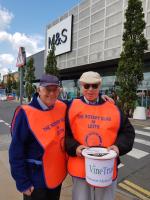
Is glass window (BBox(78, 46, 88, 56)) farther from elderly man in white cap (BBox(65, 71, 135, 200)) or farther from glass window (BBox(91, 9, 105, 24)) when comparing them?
elderly man in white cap (BBox(65, 71, 135, 200))

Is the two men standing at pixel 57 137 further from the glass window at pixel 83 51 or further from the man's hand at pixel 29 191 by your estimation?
the glass window at pixel 83 51

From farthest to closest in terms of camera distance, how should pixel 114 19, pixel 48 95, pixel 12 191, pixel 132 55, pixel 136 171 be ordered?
pixel 114 19, pixel 132 55, pixel 136 171, pixel 12 191, pixel 48 95

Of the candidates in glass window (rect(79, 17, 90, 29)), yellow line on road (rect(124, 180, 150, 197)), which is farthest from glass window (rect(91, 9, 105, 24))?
yellow line on road (rect(124, 180, 150, 197))

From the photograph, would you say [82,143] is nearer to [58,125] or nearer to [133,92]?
[58,125]

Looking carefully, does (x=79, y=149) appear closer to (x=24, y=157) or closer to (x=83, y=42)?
(x=24, y=157)

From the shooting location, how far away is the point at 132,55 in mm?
21266

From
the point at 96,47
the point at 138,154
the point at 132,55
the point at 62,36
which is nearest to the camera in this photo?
the point at 138,154

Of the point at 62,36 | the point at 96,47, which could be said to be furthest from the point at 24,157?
the point at 62,36

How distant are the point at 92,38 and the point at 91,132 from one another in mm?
32800

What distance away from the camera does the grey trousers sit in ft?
9.43

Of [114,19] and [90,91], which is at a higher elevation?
[114,19]

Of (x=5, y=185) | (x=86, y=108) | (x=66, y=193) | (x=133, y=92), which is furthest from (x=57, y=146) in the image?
(x=133, y=92)

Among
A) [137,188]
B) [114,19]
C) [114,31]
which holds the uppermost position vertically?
[114,19]

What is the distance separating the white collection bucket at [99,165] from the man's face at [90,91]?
48 centimetres
